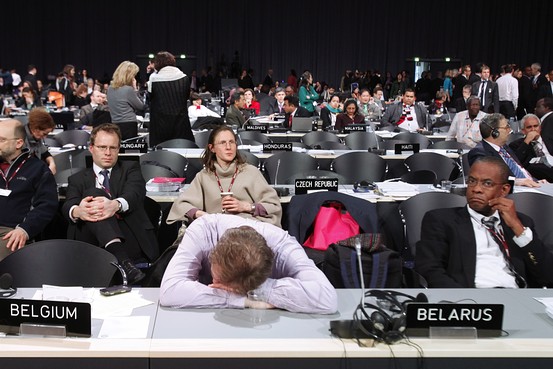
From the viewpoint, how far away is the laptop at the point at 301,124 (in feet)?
29.5

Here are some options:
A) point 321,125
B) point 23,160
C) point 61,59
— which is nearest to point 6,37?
point 61,59

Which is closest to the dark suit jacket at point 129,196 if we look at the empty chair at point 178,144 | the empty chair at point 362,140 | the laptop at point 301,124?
the empty chair at point 178,144

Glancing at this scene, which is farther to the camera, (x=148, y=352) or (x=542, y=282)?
(x=542, y=282)

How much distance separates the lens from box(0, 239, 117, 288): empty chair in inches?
108

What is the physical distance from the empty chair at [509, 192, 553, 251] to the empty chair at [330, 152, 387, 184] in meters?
1.94

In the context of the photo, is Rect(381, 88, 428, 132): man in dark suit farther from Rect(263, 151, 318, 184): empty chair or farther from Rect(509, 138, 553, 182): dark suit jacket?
Rect(263, 151, 318, 184): empty chair

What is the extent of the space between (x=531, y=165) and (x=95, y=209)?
4285mm

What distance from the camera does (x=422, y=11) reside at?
23219 mm

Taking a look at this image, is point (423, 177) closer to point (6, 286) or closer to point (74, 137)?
point (6, 286)

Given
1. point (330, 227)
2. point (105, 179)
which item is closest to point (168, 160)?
point (105, 179)

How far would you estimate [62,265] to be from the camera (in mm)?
2770

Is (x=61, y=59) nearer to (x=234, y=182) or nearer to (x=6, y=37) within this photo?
(x=6, y=37)

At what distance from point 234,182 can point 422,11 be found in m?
20.9

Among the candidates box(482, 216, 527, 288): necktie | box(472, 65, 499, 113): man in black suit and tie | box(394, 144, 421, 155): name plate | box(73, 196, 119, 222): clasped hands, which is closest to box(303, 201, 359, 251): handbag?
box(482, 216, 527, 288): necktie
